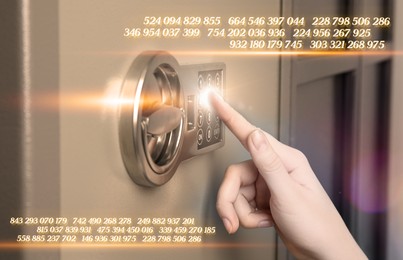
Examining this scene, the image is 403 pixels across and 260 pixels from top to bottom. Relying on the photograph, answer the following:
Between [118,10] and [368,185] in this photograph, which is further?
[368,185]

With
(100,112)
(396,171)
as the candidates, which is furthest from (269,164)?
(396,171)

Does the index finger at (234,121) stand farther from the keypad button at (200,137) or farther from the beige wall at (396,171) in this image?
the beige wall at (396,171)

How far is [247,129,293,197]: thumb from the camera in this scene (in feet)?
1.63

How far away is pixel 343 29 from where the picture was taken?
2.20 ft

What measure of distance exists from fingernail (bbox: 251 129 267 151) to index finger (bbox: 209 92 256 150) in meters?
0.01

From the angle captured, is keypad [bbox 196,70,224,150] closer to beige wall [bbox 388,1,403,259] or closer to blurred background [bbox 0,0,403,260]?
blurred background [bbox 0,0,403,260]

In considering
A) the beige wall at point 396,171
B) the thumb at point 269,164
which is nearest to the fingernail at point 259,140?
the thumb at point 269,164

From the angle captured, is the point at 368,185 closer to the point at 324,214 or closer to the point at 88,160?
the point at 324,214

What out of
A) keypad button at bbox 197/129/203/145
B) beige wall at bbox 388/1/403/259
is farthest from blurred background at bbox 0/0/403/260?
beige wall at bbox 388/1/403/259

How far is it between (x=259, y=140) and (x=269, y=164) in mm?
28

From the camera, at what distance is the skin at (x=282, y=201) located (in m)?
0.52

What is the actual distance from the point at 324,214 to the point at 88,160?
0.29 meters

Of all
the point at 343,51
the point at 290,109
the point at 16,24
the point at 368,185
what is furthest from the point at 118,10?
the point at 368,185

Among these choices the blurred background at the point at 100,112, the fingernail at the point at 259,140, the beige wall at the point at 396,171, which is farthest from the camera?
the beige wall at the point at 396,171
